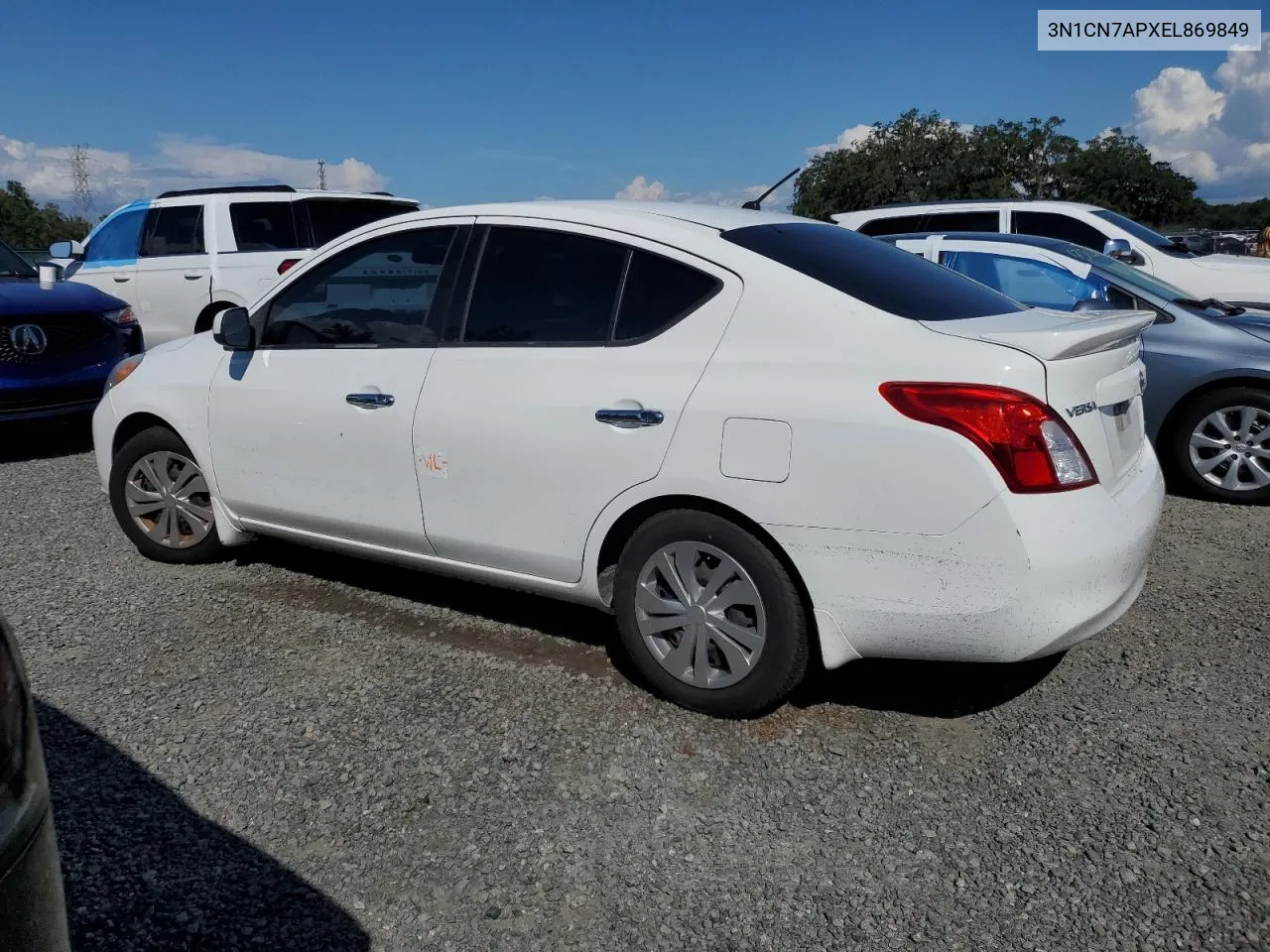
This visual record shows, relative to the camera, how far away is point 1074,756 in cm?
315

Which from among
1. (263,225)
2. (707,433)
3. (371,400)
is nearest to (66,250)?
(263,225)

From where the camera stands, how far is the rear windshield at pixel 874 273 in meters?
3.24

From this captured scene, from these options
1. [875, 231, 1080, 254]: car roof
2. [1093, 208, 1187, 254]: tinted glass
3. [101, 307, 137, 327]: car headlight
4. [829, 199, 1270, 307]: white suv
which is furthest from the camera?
[1093, 208, 1187, 254]: tinted glass

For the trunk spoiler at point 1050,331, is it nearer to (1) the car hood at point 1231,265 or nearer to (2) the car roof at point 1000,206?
(1) the car hood at point 1231,265

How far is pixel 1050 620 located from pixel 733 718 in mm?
1060

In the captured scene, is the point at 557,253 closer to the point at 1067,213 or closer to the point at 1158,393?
the point at 1158,393

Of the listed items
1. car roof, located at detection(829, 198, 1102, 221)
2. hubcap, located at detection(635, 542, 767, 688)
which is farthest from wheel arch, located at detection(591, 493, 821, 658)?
car roof, located at detection(829, 198, 1102, 221)

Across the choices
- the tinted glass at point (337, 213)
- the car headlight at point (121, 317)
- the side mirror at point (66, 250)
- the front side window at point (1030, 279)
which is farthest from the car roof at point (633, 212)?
the side mirror at point (66, 250)

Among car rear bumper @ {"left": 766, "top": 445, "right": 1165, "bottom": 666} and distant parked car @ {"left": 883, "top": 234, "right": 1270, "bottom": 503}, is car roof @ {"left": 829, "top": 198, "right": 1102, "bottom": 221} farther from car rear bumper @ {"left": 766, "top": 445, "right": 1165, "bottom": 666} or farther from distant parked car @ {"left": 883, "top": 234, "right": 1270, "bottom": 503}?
car rear bumper @ {"left": 766, "top": 445, "right": 1165, "bottom": 666}

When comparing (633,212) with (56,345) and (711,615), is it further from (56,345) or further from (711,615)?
(56,345)

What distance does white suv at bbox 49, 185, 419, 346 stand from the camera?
9.67 meters

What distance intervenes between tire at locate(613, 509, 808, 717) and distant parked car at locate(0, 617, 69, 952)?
6.61ft

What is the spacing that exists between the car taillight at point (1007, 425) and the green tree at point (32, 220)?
137 ft

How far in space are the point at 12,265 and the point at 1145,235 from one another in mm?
10362
